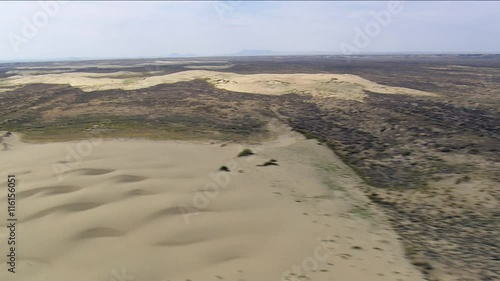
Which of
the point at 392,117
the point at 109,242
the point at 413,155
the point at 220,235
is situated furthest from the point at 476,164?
the point at 109,242

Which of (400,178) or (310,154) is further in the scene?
(310,154)

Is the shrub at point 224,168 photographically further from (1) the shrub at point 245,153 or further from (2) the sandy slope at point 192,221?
(1) the shrub at point 245,153

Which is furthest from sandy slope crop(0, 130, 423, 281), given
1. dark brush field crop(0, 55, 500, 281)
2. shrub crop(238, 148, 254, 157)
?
dark brush field crop(0, 55, 500, 281)

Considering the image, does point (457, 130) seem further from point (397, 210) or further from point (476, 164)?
point (397, 210)

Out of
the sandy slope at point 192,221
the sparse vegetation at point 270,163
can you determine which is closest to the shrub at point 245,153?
the sandy slope at point 192,221

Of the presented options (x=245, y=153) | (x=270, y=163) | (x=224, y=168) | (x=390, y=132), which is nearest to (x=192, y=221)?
(x=224, y=168)

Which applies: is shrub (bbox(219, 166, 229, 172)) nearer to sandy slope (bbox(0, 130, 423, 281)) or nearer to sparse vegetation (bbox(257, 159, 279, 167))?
sandy slope (bbox(0, 130, 423, 281))
